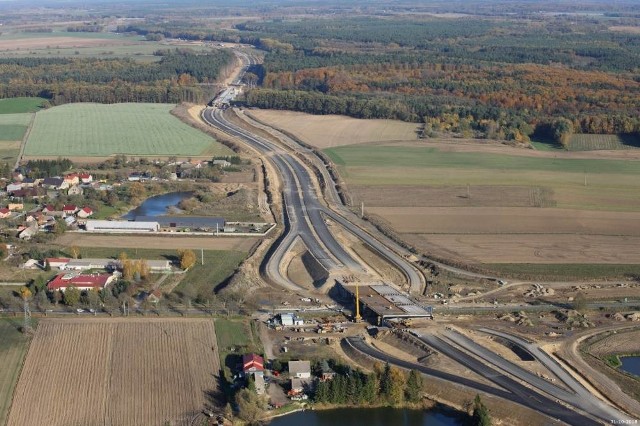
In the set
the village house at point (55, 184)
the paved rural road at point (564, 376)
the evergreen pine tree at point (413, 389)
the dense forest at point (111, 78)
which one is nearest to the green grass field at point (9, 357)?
the evergreen pine tree at point (413, 389)

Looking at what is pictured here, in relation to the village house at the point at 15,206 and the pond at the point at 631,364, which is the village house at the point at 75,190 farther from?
the pond at the point at 631,364

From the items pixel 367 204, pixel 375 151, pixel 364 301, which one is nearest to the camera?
pixel 364 301

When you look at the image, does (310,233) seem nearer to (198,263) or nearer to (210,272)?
(198,263)

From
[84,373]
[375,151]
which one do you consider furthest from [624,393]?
[375,151]

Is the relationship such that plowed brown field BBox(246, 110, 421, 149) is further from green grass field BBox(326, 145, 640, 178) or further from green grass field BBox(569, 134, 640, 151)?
green grass field BBox(569, 134, 640, 151)

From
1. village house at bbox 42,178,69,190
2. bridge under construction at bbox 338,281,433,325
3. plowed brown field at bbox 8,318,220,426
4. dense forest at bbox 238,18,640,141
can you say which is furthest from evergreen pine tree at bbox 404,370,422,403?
dense forest at bbox 238,18,640,141

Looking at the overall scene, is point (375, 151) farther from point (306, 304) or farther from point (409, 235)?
point (306, 304)
